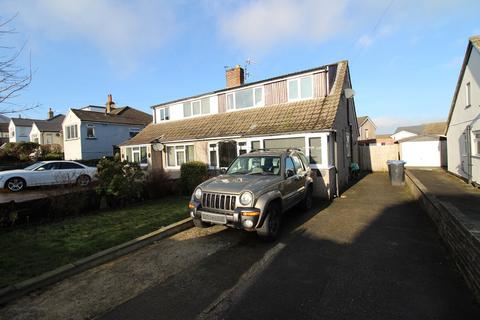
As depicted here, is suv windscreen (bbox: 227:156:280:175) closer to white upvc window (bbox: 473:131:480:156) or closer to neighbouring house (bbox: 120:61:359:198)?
neighbouring house (bbox: 120:61:359:198)

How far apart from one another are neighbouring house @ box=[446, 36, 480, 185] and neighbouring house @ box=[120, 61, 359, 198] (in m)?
5.12

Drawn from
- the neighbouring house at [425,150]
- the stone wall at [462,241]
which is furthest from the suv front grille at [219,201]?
the neighbouring house at [425,150]

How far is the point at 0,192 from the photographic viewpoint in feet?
41.3

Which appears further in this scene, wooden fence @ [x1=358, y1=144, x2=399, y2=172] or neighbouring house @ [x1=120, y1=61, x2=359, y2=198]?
wooden fence @ [x1=358, y1=144, x2=399, y2=172]

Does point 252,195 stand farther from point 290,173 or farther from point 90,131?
point 90,131

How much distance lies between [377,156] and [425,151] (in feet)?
13.2

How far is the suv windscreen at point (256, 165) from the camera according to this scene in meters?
6.88

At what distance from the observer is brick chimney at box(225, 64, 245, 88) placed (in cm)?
1936

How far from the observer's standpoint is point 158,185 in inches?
453

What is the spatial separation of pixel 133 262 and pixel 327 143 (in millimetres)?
8660

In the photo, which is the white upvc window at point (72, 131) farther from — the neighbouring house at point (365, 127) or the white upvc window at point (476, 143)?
the neighbouring house at point (365, 127)

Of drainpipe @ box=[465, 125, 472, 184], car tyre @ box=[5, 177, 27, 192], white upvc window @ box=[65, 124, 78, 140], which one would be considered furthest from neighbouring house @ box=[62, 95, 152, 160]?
drainpipe @ box=[465, 125, 472, 184]

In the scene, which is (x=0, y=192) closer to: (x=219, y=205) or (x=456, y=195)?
(x=219, y=205)

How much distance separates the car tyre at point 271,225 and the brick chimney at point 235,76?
14.8 m
